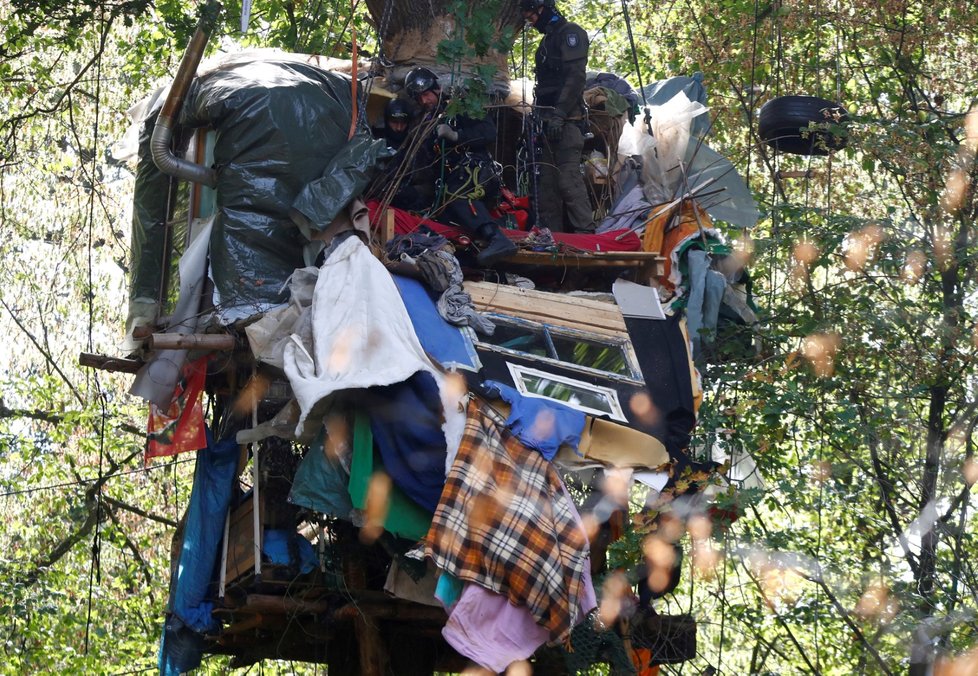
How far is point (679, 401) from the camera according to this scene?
35.4 ft

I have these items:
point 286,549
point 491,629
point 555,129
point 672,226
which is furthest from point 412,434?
point 555,129

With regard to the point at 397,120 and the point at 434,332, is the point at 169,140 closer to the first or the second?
the point at 397,120

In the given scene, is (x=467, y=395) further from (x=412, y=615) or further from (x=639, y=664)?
(x=639, y=664)

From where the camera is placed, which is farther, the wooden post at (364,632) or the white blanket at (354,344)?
the wooden post at (364,632)

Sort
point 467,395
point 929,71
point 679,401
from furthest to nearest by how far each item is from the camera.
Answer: point 929,71, point 679,401, point 467,395

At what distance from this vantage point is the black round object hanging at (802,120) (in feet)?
40.6

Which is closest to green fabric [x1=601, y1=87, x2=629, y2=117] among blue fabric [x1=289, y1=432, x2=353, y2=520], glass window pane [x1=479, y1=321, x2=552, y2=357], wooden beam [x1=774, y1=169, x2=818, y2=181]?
wooden beam [x1=774, y1=169, x2=818, y2=181]

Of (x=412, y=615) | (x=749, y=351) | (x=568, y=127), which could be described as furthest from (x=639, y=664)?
(x=568, y=127)

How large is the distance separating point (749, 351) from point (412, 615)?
3439 mm

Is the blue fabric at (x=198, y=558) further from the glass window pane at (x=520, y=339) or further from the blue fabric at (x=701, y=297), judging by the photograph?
the blue fabric at (x=701, y=297)

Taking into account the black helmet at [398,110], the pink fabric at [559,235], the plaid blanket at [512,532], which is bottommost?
the plaid blanket at [512,532]

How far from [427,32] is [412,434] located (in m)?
4.60

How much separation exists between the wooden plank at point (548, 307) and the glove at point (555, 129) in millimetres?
1872

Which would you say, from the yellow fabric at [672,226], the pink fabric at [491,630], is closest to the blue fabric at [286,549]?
the pink fabric at [491,630]
